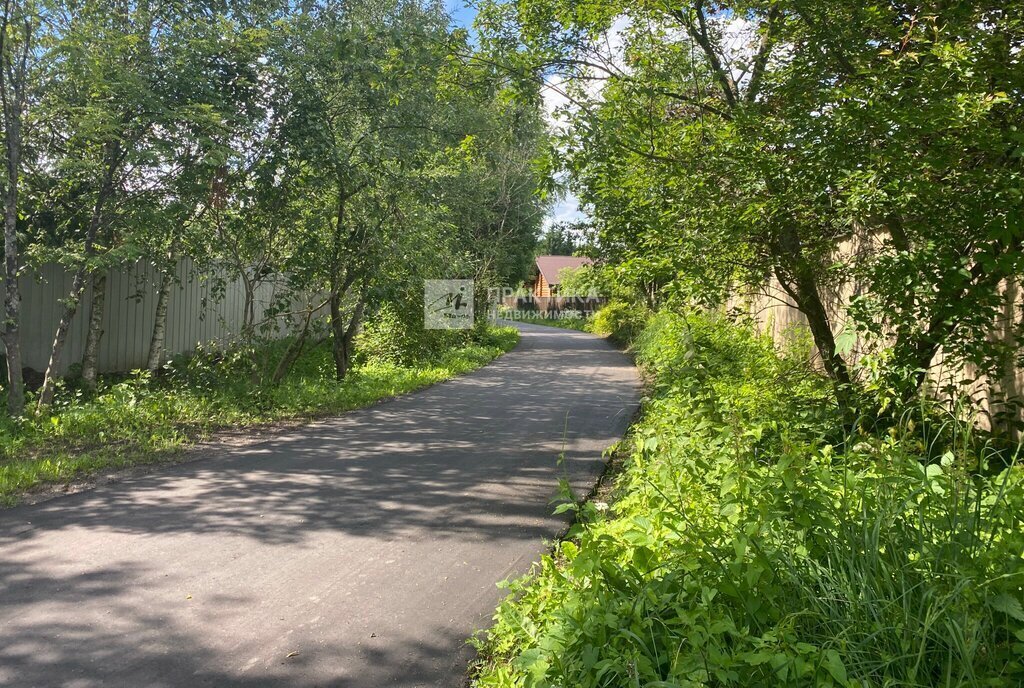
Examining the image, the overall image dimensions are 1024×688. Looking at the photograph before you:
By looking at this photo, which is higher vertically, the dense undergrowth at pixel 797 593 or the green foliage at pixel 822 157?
the green foliage at pixel 822 157

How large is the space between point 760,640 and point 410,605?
2.29 metres

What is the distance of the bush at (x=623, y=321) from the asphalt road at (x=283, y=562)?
16778 millimetres

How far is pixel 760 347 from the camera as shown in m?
9.76

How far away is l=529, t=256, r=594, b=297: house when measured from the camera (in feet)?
230

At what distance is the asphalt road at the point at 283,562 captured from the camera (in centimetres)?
366

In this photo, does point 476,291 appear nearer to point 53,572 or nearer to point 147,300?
point 147,300

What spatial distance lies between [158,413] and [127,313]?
16.2ft

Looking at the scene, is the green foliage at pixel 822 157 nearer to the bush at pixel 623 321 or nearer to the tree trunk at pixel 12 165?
the tree trunk at pixel 12 165

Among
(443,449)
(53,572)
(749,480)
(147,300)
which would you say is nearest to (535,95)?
(443,449)

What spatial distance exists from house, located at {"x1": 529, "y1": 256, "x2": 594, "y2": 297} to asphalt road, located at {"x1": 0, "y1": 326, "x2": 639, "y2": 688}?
6093 cm

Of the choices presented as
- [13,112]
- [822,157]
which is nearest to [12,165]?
[13,112]

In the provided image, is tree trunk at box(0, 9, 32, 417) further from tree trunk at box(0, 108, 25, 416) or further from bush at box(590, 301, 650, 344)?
bush at box(590, 301, 650, 344)

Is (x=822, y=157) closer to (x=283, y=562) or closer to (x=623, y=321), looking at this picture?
(x=283, y=562)

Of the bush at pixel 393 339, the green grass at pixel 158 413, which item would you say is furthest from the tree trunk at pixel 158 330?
the bush at pixel 393 339
